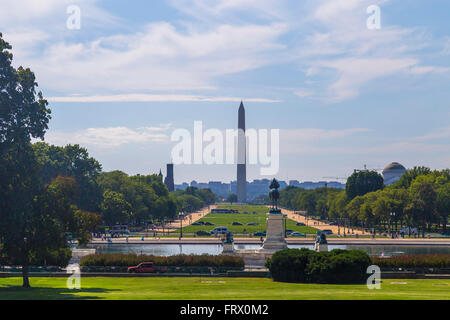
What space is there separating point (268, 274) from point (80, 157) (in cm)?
6742

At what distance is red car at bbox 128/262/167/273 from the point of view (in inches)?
1729

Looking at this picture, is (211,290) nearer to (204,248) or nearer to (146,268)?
(146,268)

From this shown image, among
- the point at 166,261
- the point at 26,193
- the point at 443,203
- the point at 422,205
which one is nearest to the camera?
the point at 26,193

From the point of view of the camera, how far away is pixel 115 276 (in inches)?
1700

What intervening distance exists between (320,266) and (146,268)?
12359mm

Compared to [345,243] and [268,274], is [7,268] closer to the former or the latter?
[268,274]

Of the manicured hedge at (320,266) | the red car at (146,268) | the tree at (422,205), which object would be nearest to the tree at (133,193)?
the tree at (422,205)

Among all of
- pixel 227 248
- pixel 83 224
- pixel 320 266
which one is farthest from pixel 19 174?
pixel 227 248

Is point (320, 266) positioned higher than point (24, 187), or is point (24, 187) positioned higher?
point (24, 187)

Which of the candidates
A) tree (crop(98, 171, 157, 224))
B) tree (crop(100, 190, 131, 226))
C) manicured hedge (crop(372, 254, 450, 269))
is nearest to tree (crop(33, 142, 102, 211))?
tree (crop(100, 190, 131, 226))

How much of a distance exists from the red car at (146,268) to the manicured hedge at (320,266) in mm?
8067

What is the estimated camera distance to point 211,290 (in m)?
33.3

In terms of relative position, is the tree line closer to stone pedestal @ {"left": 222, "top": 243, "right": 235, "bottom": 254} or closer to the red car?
the red car

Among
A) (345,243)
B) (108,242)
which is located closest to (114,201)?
(108,242)
